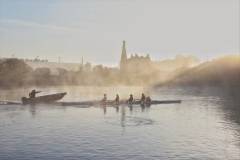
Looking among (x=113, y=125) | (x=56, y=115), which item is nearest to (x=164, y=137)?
(x=113, y=125)

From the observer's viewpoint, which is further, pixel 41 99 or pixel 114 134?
pixel 41 99

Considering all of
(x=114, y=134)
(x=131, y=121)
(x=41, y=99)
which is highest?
(x=41, y=99)

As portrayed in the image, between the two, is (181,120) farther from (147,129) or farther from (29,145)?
(29,145)

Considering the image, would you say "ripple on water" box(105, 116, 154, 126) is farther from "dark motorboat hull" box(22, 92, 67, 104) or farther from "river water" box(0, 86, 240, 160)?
"dark motorboat hull" box(22, 92, 67, 104)

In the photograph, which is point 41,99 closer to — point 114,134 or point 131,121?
point 131,121

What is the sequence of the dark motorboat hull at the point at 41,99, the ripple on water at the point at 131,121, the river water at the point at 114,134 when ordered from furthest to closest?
the dark motorboat hull at the point at 41,99, the ripple on water at the point at 131,121, the river water at the point at 114,134

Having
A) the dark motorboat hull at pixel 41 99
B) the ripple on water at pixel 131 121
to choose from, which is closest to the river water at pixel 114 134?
the ripple on water at pixel 131 121

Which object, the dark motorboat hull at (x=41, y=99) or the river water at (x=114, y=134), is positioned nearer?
the river water at (x=114, y=134)

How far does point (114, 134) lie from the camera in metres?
50.4

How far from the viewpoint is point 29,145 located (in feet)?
141

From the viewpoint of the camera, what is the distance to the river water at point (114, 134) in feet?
131

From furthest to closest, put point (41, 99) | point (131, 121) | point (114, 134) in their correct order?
point (41, 99) < point (131, 121) < point (114, 134)

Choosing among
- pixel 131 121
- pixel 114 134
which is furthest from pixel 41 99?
pixel 114 134

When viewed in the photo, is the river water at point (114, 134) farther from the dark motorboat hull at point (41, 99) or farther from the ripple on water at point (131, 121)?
the dark motorboat hull at point (41, 99)
